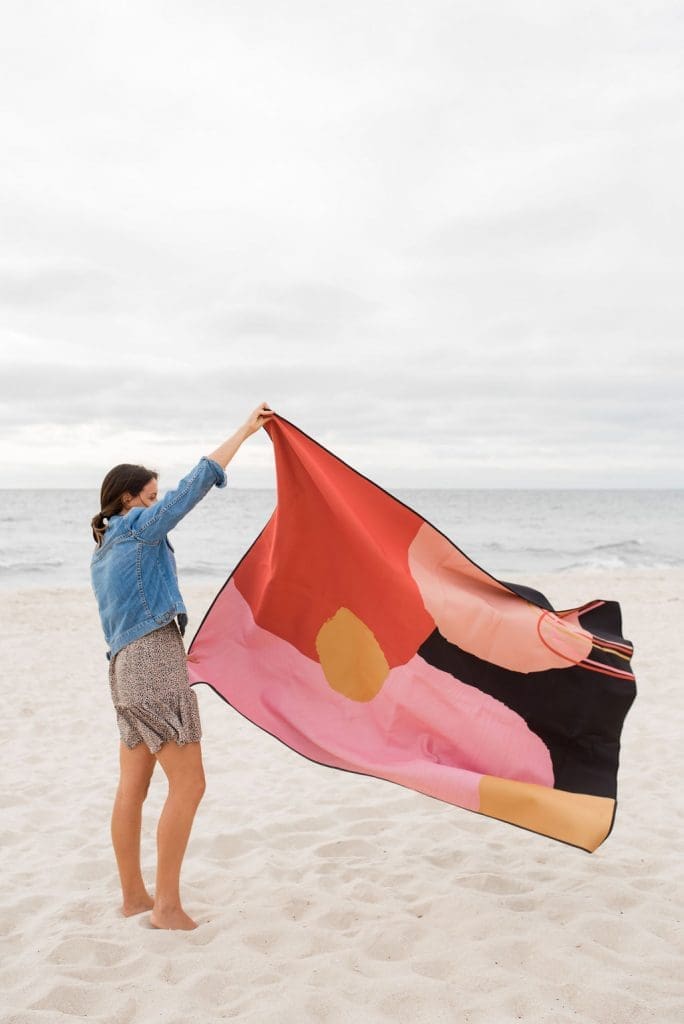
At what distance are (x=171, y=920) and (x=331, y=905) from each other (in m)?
0.74

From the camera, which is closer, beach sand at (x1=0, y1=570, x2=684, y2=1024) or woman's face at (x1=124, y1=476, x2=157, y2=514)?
beach sand at (x1=0, y1=570, x2=684, y2=1024)

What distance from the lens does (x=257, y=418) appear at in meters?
3.74

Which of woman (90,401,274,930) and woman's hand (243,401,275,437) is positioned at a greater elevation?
woman's hand (243,401,275,437)

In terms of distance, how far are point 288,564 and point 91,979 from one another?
186 centimetres

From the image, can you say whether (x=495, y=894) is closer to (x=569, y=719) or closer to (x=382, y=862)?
(x=382, y=862)

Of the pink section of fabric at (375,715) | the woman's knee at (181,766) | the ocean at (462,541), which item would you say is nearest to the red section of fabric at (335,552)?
the pink section of fabric at (375,715)

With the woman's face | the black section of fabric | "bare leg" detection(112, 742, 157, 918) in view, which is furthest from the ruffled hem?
the black section of fabric

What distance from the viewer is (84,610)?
13.6 metres

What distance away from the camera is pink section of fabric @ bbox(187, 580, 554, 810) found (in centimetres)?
364

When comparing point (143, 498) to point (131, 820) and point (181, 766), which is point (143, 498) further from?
point (131, 820)

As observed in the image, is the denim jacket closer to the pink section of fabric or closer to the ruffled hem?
the ruffled hem

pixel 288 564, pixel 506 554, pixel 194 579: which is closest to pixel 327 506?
pixel 288 564

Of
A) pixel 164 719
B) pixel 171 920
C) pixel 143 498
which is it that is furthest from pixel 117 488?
pixel 171 920

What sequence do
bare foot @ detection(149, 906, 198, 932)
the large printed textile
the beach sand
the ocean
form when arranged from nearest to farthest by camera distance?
the beach sand
bare foot @ detection(149, 906, 198, 932)
the large printed textile
the ocean
